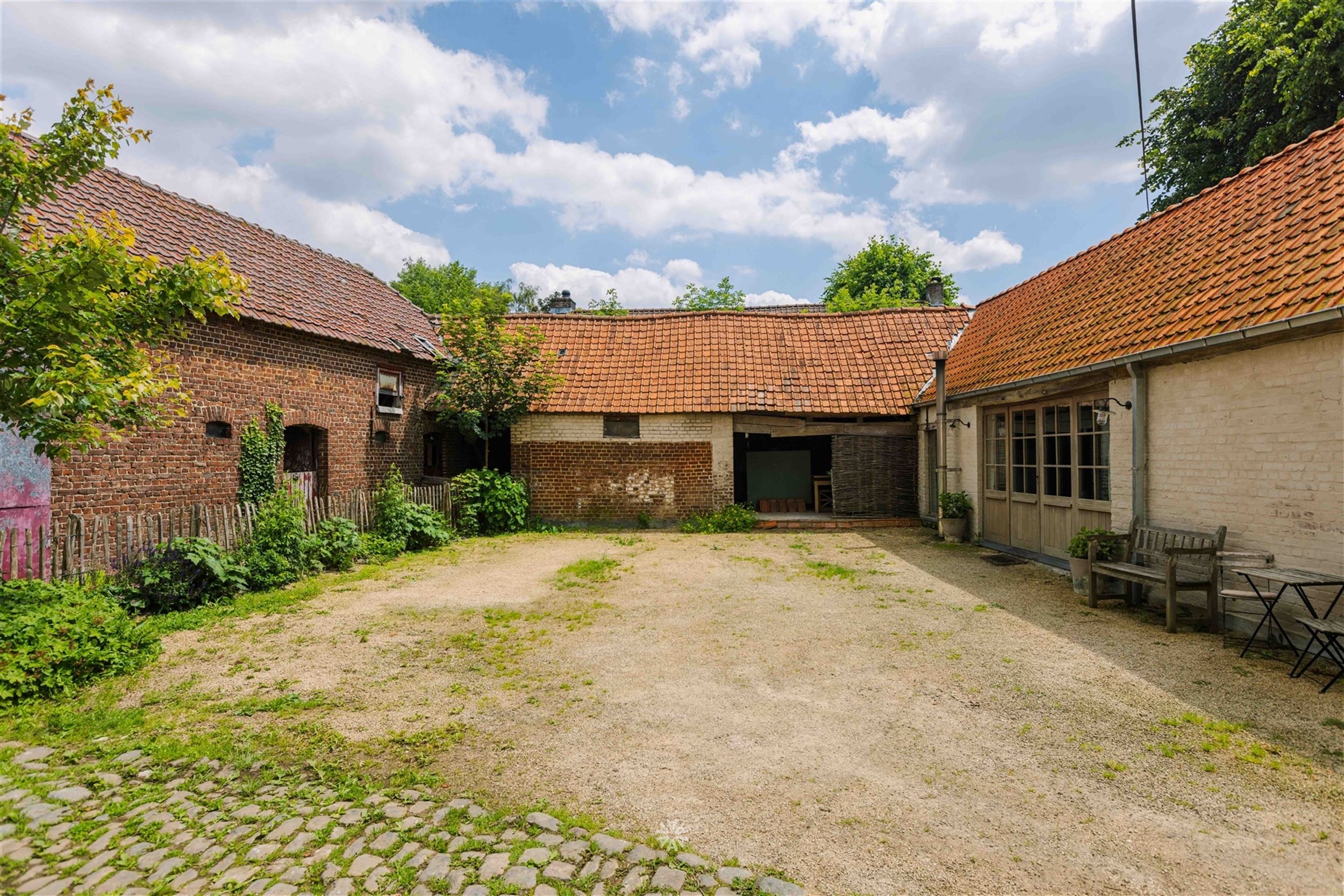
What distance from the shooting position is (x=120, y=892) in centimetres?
275

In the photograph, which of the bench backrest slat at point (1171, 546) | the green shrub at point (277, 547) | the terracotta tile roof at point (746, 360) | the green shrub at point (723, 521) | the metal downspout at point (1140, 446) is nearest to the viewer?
the bench backrest slat at point (1171, 546)

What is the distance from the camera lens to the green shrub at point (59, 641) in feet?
15.9

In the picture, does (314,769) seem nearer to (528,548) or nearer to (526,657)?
(526,657)

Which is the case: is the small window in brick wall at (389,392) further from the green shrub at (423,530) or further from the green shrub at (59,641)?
the green shrub at (59,641)

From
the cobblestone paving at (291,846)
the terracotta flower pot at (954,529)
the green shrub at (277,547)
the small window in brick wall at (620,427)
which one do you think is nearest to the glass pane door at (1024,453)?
the terracotta flower pot at (954,529)

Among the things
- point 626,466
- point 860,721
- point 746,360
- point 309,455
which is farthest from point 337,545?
point 746,360

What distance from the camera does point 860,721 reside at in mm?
4488

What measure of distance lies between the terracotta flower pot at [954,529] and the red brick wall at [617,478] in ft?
16.7

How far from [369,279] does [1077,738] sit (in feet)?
58.0

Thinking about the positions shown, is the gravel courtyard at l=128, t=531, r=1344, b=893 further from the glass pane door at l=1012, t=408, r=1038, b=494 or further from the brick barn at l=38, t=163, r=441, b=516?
the brick barn at l=38, t=163, r=441, b=516

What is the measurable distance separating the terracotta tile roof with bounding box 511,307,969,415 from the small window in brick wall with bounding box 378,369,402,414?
3.22 meters

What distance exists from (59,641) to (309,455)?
7460 mm

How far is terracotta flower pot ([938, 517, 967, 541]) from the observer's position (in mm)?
12461

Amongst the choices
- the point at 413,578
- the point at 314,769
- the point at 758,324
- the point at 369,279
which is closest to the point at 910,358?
the point at 758,324
